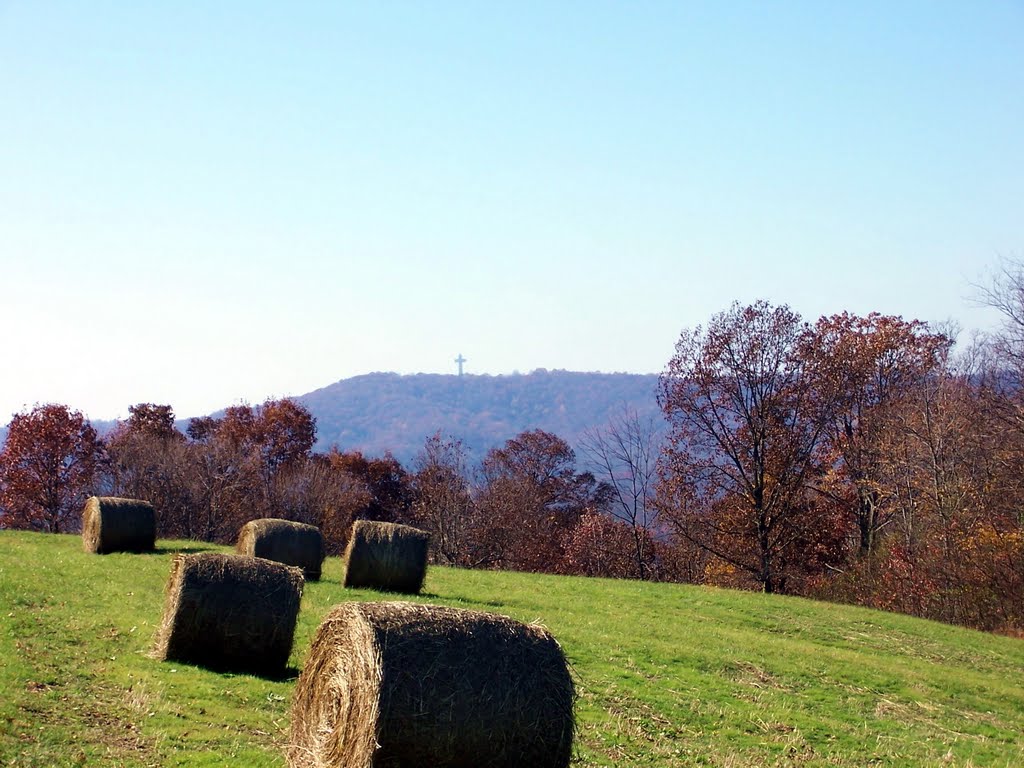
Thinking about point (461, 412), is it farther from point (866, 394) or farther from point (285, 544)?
point (285, 544)

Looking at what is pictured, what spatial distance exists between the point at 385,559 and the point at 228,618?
9449 millimetres

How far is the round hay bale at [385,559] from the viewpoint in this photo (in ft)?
76.4

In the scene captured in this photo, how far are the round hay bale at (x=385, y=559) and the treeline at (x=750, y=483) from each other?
1768cm

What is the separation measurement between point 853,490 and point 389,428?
139055mm

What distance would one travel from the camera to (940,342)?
158ft

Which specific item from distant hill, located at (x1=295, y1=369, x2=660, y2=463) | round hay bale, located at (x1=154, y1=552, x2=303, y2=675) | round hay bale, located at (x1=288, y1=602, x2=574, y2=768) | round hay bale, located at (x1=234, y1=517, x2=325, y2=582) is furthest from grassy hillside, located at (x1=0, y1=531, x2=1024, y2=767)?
distant hill, located at (x1=295, y1=369, x2=660, y2=463)

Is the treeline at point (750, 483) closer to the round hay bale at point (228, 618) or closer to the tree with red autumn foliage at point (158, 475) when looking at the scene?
the tree with red autumn foliage at point (158, 475)

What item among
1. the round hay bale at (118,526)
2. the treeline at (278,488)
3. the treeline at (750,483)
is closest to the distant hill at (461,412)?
the treeline at (278,488)

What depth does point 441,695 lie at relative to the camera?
8.73 meters

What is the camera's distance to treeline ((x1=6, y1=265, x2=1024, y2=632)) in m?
37.7

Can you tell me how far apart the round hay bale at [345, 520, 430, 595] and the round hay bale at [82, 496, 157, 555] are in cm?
802

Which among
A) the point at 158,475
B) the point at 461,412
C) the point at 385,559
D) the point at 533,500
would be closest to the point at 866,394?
the point at 533,500

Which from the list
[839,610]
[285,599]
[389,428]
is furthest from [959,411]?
[389,428]

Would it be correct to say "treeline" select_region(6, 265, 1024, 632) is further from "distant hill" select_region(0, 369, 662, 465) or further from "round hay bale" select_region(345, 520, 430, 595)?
"distant hill" select_region(0, 369, 662, 465)
